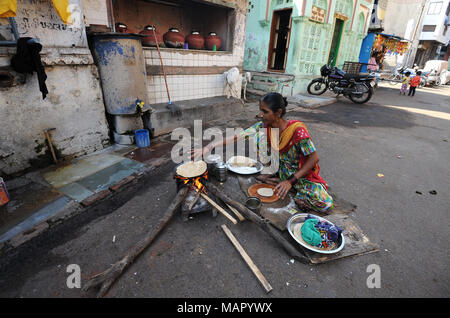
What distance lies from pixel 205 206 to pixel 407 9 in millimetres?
37302

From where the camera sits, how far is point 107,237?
252 centimetres

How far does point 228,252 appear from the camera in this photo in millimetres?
2373

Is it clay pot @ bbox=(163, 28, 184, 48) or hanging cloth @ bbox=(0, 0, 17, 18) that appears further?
clay pot @ bbox=(163, 28, 184, 48)

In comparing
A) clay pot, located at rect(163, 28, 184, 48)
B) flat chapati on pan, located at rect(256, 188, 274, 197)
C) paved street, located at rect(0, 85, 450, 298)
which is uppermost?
clay pot, located at rect(163, 28, 184, 48)

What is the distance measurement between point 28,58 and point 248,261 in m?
4.00

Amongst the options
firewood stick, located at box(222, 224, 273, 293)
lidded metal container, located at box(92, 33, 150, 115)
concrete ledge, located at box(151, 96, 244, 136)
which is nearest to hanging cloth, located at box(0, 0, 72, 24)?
lidded metal container, located at box(92, 33, 150, 115)

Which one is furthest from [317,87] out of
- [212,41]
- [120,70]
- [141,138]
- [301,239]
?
[301,239]

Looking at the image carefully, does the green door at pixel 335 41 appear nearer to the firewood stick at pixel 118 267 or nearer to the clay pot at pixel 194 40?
the clay pot at pixel 194 40

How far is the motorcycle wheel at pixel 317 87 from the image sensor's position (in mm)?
10938

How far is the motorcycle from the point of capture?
404 inches

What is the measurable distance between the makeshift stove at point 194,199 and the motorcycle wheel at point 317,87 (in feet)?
33.7

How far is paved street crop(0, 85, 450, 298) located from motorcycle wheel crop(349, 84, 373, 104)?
7.52 meters

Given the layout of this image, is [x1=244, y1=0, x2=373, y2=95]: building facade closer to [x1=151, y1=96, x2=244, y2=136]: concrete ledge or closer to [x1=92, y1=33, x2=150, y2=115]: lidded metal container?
[x1=151, y1=96, x2=244, y2=136]: concrete ledge

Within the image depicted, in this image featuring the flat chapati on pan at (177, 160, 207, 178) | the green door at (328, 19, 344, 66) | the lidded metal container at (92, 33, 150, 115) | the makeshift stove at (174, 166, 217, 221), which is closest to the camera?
the makeshift stove at (174, 166, 217, 221)
